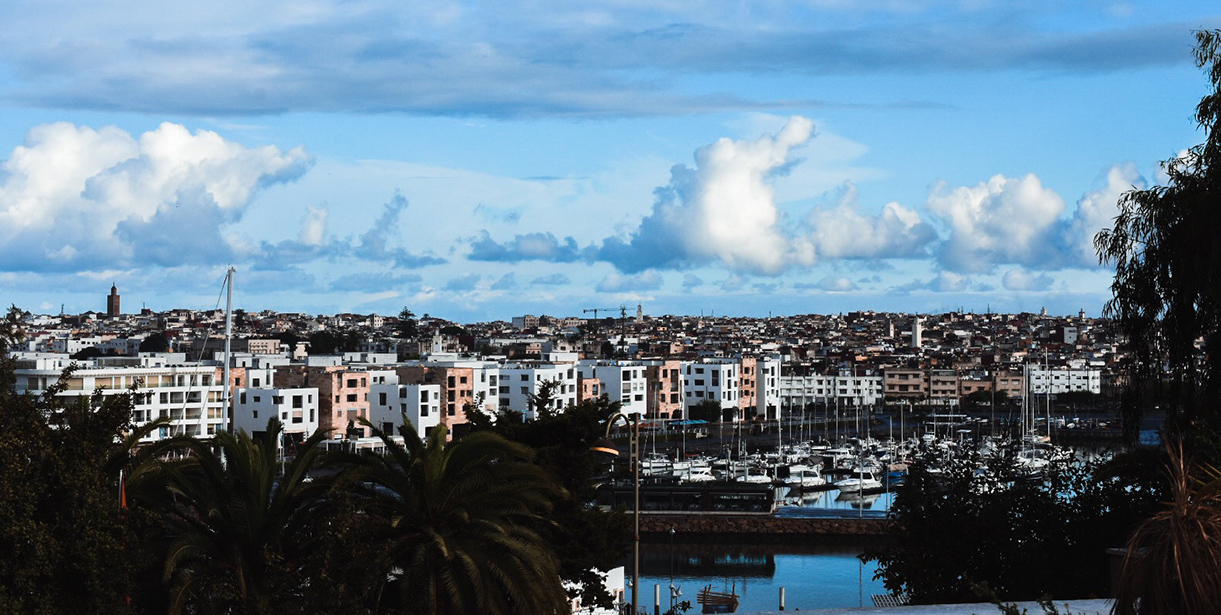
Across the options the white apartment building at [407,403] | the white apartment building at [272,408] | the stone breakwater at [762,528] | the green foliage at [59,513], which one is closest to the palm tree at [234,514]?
the green foliage at [59,513]

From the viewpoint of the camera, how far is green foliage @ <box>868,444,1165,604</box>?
48.0 feet

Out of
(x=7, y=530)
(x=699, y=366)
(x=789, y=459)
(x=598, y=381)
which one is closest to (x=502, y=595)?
(x=7, y=530)

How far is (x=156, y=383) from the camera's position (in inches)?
2591

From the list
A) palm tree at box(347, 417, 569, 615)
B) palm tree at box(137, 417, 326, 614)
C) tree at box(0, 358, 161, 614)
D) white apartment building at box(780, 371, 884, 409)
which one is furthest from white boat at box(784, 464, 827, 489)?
tree at box(0, 358, 161, 614)

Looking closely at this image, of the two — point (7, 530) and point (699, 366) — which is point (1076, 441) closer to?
point (699, 366)

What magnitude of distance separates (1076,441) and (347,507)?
279ft

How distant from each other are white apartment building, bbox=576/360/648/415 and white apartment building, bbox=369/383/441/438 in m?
20.7

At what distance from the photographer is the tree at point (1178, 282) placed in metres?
13.3

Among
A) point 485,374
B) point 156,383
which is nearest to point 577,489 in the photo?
point 156,383

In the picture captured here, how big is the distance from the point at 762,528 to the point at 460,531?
130ft

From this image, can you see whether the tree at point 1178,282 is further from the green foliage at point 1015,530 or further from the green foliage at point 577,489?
the green foliage at point 577,489

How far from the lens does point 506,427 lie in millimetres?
19938

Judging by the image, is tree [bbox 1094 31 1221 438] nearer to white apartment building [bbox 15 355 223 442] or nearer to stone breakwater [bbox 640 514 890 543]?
stone breakwater [bbox 640 514 890 543]

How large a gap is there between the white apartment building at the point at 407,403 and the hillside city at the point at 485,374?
0.09 meters
